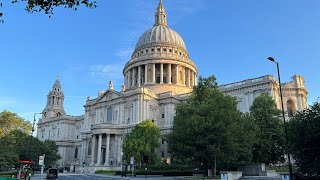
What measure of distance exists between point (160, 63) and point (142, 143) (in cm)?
4069

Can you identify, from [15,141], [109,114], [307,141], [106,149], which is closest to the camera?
[307,141]

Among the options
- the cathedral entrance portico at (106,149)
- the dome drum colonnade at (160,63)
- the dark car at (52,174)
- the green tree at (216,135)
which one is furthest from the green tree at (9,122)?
the green tree at (216,135)

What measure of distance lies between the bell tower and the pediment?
4017 cm

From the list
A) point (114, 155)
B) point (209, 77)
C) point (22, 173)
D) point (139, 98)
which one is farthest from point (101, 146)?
point (209, 77)

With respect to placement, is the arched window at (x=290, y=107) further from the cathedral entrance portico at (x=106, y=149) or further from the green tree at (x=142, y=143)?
the cathedral entrance portico at (x=106, y=149)

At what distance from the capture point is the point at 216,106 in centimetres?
4128

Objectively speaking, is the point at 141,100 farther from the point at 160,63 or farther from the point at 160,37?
the point at 160,37

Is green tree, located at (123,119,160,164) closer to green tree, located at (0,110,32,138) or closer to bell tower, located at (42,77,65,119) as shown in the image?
green tree, located at (0,110,32,138)

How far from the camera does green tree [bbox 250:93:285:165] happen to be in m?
44.3

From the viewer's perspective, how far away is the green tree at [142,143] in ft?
194

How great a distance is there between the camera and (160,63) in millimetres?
95438

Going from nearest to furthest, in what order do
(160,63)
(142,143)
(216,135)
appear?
(216,135) → (142,143) → (160,63)

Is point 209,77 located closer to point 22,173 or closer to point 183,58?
point 22,173

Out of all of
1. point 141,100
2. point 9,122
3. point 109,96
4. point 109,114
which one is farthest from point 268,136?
point 9,122
